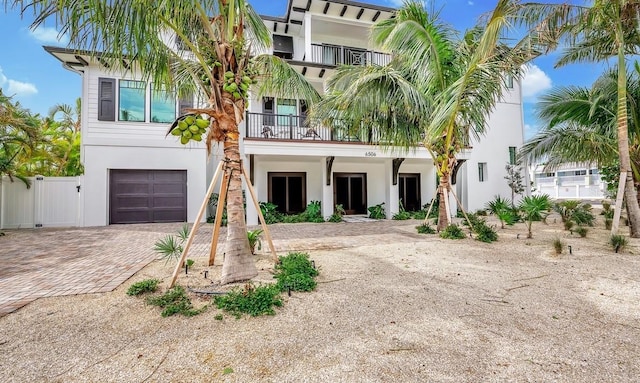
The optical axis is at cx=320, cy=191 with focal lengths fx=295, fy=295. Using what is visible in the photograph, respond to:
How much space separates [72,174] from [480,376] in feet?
55.3

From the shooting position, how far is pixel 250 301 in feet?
11.3

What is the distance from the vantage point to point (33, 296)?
12.8 feet

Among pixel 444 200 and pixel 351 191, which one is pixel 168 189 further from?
pixel 444 200

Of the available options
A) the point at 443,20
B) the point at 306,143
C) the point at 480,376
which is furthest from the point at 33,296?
the point at 443,20

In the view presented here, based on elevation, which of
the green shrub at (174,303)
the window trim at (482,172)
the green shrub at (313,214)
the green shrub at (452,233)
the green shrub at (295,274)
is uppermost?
the window trim at (482,172)

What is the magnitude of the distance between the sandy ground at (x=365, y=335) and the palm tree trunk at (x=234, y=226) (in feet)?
1.31

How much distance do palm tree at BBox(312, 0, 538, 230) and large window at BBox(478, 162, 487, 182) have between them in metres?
8.60

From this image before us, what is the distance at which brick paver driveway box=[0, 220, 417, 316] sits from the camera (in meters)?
4.29

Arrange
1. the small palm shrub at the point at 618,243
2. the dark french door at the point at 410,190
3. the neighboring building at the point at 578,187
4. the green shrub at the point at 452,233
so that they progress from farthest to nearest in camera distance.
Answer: the neighboring building at the point at 578,187 → the dark french door at the point at 410,190 → the green shrub at the point at 452,233 → the small palm shrub at the point at 618,243

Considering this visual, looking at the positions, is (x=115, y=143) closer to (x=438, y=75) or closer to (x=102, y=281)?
(x=102, y=281)

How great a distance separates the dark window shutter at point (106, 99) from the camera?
37.2 feet

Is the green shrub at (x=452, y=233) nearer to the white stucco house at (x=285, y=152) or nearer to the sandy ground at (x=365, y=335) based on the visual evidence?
the sandy ground at (x=365, y=335)

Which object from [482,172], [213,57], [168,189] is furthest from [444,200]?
[168,189]

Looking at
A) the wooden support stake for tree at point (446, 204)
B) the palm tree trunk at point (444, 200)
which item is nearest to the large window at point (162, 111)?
the palm tree trunk at point (444, 200)
